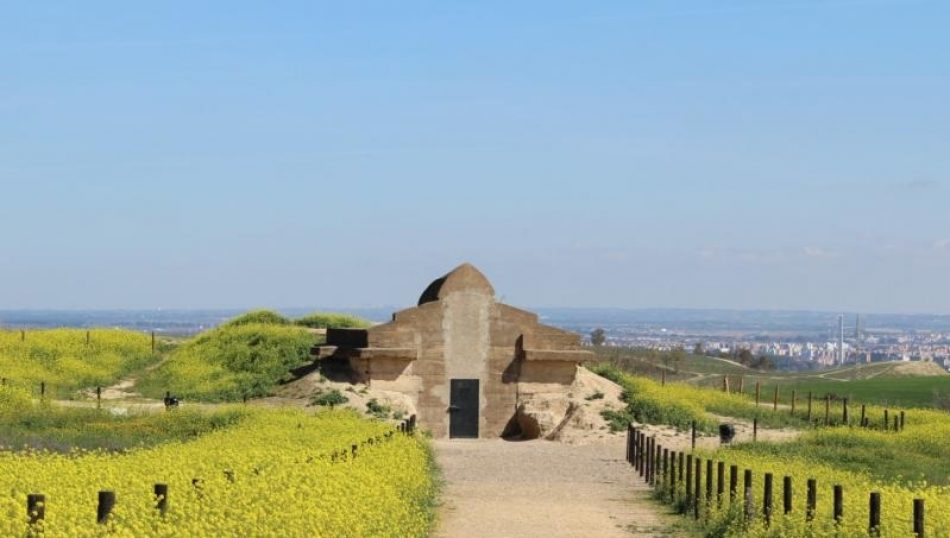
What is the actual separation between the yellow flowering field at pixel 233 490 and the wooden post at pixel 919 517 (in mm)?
5828

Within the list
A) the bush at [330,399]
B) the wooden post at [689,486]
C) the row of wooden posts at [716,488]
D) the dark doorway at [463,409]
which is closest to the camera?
the row of wooden posts at [716,488]

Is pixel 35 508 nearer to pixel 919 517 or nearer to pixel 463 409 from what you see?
pixel 919 517

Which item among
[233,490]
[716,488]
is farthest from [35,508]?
[716,488]

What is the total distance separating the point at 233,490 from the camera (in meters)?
15.9

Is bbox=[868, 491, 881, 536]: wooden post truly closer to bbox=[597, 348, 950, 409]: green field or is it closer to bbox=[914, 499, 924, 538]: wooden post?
bbox=[914, 499, 924, 538]: wooden post

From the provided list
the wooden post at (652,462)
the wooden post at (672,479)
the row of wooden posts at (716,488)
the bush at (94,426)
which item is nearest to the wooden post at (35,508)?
the row of wooden posts at (716,488)

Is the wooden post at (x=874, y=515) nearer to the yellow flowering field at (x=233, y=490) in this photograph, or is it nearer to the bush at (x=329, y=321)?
the yellow flowering field at (x=233, y=490)

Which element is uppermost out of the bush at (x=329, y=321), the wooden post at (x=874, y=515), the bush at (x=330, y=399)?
the bush at (x=329, y=321)

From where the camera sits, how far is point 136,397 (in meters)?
47.3

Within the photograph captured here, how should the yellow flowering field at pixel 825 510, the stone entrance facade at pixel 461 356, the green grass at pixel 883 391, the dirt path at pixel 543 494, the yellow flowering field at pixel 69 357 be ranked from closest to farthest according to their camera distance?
the yellow flowering field at pixel 825 510 < the dirt path at pixel 543 494 < the stone entrance facade at pixel 461 356 < the yellow flowering field at pixel 69 357 < the green grass at pixel 883 391

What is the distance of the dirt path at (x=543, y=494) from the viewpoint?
75.4 ft

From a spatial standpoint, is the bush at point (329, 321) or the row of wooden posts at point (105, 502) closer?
the row of wooden posts at point (105, 502)

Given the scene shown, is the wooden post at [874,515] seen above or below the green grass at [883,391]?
above

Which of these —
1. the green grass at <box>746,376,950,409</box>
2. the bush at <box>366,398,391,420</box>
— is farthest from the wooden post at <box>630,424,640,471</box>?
the green grass at <box>746,376,950,409</box>
